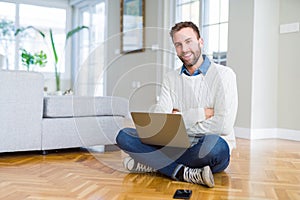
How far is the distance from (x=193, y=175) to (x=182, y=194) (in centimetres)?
22

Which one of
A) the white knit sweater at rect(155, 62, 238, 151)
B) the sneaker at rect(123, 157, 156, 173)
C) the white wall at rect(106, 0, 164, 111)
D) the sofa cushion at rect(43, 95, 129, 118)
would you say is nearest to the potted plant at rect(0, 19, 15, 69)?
the white wall at rect(106, 0, 164, 111)

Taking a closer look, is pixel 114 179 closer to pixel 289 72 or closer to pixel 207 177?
pixel 207 177

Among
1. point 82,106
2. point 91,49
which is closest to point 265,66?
point 82,106

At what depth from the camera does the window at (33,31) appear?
7573 millimetres

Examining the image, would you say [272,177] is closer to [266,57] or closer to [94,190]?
[94,190]

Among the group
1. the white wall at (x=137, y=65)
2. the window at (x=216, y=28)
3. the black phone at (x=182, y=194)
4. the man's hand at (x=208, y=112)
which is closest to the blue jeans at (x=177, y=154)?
the man's hand at (x=208, y=112)

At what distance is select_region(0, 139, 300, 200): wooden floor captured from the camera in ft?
5.72

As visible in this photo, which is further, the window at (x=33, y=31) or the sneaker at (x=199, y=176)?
the window at (x=33, y=31)

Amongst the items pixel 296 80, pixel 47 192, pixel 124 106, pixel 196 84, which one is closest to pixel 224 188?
pixel 196 84

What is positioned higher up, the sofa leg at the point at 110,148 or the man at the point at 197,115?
the man at the point at 197,115

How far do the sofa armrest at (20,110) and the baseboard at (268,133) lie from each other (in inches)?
91.1

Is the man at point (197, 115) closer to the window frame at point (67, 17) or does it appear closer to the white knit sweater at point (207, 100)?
the white knit sweater at point (207, 100)

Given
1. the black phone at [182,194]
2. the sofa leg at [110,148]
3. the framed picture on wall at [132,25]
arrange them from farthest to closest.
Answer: the framed picture on wall at [132,25] < the sofa leg at [110,148] < the black phone at [182,194]

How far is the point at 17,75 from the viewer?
263cm
